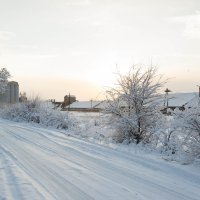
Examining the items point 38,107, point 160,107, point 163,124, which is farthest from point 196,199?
point 38,107

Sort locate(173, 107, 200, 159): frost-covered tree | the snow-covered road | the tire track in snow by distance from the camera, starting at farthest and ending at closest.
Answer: locate(173, 107, 200, 159): frost-covered tree
the snow-covered road
the tire track in snow

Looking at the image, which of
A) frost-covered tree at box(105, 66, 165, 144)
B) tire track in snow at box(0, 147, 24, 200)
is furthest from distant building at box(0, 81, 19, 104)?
tire track in snow at box(0, 147, 24, 200)

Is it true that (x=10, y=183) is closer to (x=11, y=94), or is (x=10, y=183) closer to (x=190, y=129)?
(x=190, y=129)

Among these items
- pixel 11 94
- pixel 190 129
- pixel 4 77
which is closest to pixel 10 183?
pixel 190 129

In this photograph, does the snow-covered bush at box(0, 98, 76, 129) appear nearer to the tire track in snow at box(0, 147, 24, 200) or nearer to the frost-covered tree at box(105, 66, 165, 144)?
the frost-covered tree at box(105, 66, 165, 144)

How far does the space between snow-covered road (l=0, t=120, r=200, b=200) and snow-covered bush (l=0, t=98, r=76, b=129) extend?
1541cm

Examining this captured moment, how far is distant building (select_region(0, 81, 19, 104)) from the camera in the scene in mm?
90000

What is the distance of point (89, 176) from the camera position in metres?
11.7

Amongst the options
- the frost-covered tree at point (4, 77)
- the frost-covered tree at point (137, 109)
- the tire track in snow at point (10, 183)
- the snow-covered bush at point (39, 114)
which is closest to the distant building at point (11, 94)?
the frost-covered tree at point (4, 77)

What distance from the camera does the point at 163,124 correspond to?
20078 mm

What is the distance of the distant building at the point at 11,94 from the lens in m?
90.0

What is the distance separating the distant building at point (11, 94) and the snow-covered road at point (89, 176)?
73.8 metres

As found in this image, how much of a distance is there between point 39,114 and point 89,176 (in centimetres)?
2603

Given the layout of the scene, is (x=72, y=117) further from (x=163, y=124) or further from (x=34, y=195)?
(x=34, y=195)
